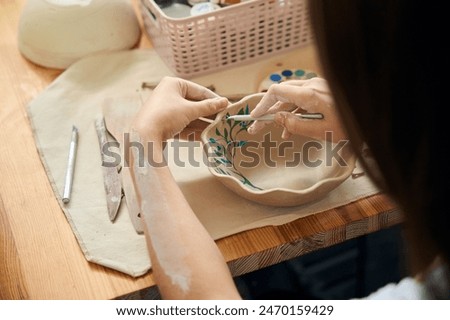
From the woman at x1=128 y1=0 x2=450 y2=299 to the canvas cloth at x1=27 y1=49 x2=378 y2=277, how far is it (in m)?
0.06

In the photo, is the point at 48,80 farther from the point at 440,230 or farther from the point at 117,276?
the point at 440,230

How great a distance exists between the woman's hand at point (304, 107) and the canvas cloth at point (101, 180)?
83mm

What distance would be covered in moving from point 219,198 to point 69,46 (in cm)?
41

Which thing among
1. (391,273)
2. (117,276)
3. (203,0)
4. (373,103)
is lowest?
(391,273)

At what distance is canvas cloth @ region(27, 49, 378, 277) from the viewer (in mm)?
783

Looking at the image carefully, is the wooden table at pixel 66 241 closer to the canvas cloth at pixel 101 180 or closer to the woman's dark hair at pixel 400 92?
the canvas cloth at pixel 101 180

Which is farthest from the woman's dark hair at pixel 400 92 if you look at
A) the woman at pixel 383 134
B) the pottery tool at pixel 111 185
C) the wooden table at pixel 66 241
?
the pottery tool at pixel 111 185

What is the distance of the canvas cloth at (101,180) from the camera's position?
0.78 metres

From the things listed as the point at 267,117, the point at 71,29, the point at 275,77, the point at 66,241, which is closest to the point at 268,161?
the point at 267,117

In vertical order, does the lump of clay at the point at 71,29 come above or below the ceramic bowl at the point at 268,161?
above

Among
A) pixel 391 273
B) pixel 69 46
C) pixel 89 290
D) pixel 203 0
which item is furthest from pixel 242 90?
pixel 391 273

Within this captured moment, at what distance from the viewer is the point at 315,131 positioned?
824mm

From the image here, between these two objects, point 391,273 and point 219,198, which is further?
point 391,273

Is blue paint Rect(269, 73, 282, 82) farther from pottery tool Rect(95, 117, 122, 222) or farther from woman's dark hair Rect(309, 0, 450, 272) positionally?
woman's dark hair Rect(309, 0, 450, 272)
